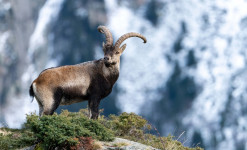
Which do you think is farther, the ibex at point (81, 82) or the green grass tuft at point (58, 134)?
the ibex at point (81, 82)

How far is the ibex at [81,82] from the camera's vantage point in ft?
38.1

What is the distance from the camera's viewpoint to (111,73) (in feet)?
42.5

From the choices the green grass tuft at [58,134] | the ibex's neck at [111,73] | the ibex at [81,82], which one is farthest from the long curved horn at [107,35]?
the green grass tuft at [58,134]

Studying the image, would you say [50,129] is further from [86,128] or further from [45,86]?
[45,86]

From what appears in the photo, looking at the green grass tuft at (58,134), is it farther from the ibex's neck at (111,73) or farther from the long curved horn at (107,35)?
the long curved horn at (107,35)

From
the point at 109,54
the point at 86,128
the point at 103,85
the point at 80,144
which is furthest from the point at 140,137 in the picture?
the point at 80,144

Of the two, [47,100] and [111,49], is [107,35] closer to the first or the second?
[111,49]

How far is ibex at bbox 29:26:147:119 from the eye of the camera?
38.1ft

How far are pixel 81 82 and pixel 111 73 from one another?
4.09 feet

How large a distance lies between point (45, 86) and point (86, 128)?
3180 millimetres

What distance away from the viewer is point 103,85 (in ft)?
41.5

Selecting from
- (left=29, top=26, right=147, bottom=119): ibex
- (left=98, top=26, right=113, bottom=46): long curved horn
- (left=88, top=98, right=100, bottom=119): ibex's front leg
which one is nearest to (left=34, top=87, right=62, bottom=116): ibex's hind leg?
(left=29, top=26, right=147, bottom=119): ibex

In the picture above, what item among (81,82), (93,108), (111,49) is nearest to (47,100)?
(81,82)

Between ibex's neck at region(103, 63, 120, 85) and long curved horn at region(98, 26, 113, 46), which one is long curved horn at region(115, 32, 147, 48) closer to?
long curved horn at region(98, 26, 113, 46)
